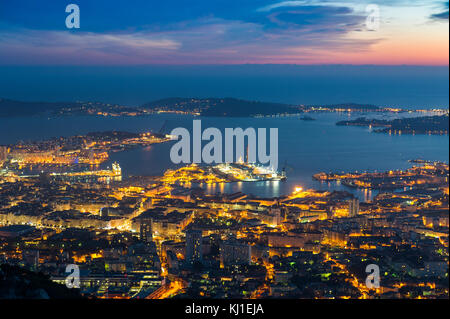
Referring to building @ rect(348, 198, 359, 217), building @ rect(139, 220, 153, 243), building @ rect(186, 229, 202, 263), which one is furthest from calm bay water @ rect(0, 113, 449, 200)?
building @ rect(186, 229, 202, 263)

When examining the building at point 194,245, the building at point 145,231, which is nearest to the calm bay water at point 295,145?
the building at point 145,231

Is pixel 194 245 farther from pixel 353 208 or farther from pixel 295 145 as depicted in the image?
pixel 295 145

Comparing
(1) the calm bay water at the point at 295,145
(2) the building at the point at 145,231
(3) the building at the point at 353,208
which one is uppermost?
(1) the calm bay water at the point at 295,145

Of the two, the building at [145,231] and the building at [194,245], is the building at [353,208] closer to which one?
the building at [145,231]

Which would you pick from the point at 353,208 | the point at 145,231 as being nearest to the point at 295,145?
the point at 353,208

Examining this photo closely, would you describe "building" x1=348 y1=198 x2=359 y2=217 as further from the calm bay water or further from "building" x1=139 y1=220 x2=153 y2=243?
"building" x1=139 y1=220 x2=153 y2=243
